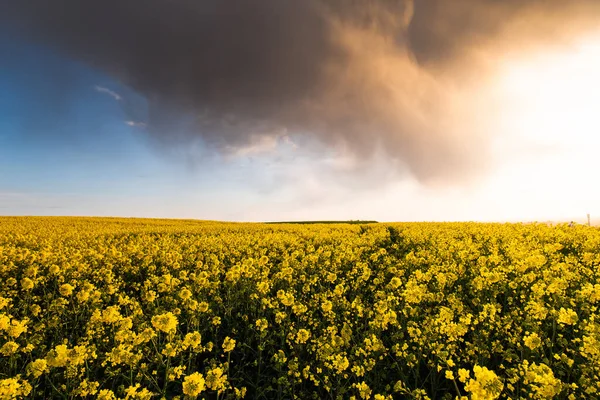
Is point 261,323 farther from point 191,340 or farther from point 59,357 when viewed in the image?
point 59,357

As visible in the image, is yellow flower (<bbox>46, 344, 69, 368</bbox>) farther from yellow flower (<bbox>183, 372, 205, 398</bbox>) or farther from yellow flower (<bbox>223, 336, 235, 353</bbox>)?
yellow flower (<bbox>223, 336, 235, 353</bbox>)

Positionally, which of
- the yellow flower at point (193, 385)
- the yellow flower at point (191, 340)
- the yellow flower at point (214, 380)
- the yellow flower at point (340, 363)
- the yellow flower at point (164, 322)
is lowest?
the yellow flower at point (214, 380)

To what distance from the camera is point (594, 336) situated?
13.0 feet

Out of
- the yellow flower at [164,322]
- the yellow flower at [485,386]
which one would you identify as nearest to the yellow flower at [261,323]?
the yellow flower at [164,322]

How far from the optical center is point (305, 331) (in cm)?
506

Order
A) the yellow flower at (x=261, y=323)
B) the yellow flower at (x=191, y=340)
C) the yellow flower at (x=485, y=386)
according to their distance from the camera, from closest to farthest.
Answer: the yellow flower at (x=485, y=386)
the yellow flower at (x=191, y=340)
the yellow flower at (x=261, y=323)

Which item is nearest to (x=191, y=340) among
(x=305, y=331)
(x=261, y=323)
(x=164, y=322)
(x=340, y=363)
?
(x=164, y=322)

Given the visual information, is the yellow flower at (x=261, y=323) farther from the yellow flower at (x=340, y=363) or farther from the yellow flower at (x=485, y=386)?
the yellow flower at (x=485, y=386)

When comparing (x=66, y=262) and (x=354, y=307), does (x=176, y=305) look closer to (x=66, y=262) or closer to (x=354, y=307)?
(x=354, y=307)

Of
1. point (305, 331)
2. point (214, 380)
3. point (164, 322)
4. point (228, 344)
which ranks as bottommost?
point (214, 380)

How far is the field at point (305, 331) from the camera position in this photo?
425 centimetres

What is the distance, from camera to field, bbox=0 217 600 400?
4.25 metres

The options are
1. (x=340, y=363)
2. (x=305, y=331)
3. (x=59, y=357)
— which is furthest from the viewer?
(x=305, y=331)

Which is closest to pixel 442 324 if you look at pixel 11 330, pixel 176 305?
pixel 176 305
